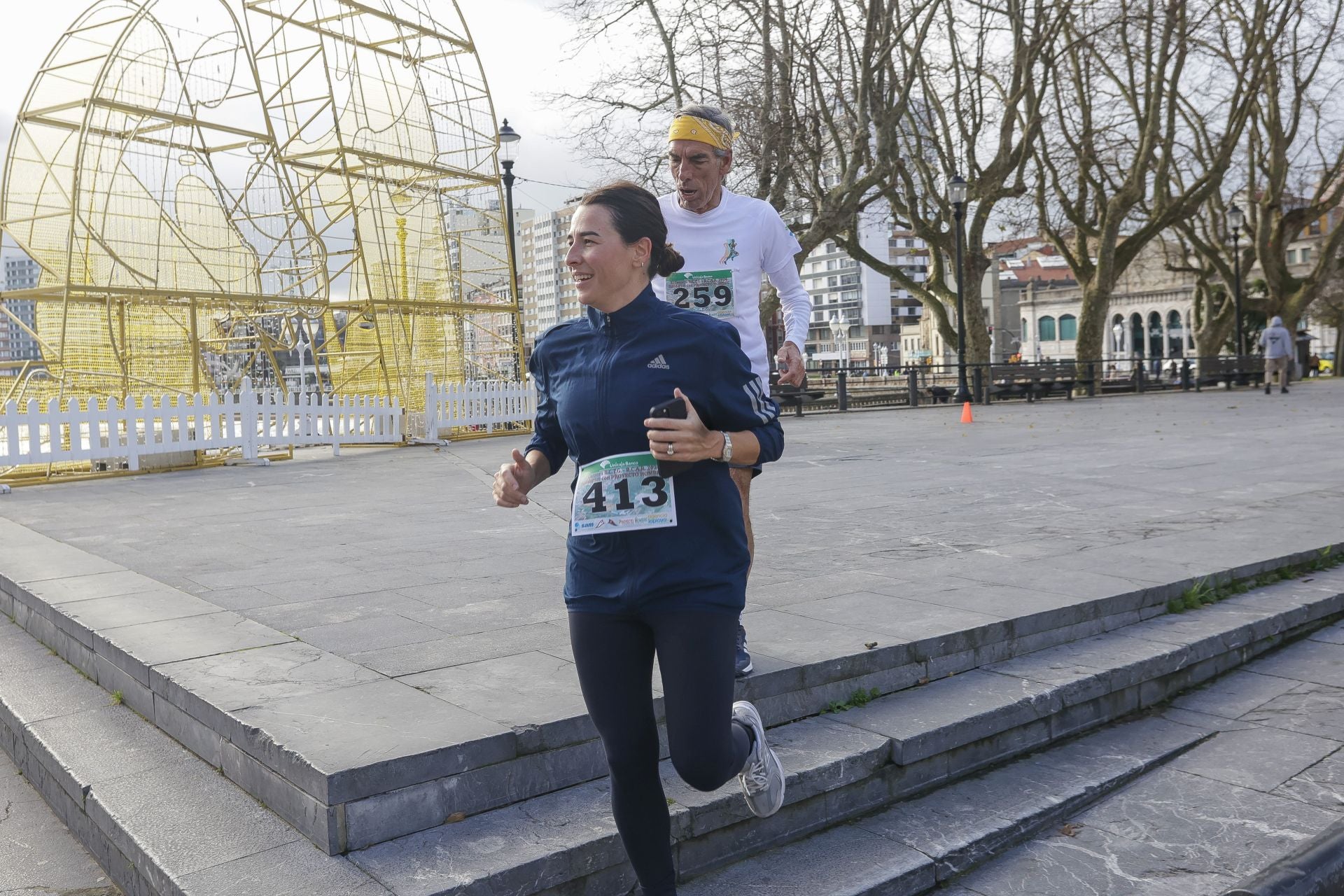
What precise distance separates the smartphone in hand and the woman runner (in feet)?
0.05

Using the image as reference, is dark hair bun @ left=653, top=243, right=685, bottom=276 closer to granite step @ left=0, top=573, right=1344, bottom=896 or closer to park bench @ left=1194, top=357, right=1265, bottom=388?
granite step @ left=0, top=573, right=1344, bottom=896

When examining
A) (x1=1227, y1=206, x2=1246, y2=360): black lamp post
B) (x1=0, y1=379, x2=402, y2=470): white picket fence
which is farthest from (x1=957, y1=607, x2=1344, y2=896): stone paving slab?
(x1=1227, y1=206, x2=1246, y2=360): black lamp post

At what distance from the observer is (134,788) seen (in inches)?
141

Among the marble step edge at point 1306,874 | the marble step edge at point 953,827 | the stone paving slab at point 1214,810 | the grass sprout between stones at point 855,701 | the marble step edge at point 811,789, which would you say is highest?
the marble step edge at point 1306,874

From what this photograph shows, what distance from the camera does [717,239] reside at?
4.08 metres

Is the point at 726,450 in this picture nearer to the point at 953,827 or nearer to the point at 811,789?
the point at 811,789

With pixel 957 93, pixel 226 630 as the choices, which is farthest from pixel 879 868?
pixel 957 93

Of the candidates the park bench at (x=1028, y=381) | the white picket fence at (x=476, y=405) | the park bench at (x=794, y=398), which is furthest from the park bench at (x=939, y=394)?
the white picket fence at (x=476, y=405)

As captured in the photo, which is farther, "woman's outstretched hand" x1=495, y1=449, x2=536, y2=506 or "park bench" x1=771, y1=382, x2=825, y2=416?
"park bench" x1=771, y1=382, x2=825, y2=416

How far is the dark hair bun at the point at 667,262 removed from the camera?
9.43 ft

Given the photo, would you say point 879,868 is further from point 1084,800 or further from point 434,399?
point 434,399

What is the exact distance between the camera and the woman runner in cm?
262

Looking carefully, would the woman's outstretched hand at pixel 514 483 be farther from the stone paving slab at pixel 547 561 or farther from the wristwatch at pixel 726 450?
the stone paving slab at pixel 547 561

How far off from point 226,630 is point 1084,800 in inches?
134
